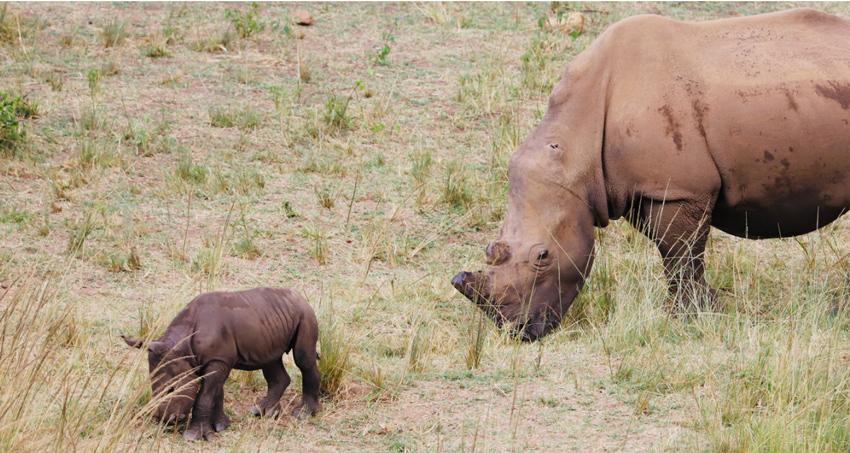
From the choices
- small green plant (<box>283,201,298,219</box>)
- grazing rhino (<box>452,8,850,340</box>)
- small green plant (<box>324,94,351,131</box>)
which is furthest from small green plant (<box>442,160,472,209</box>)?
grazing rhino (<box>452,8,850,340</box>)

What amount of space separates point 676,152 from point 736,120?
412mm

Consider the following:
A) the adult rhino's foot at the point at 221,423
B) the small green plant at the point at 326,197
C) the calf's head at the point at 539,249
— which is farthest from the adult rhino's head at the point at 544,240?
the small green plant at the point at 326,197

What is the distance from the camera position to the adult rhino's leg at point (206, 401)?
4312mm

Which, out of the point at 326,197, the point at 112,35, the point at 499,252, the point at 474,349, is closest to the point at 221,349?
the point at 474,349

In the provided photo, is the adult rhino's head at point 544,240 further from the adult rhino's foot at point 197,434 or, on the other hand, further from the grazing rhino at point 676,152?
the adult rhino's foot at point 197,434

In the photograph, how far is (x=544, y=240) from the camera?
588 centimetres

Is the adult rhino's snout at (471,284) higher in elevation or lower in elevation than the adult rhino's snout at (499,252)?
lower

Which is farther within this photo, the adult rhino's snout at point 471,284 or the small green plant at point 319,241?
the small green plant at point 319,241

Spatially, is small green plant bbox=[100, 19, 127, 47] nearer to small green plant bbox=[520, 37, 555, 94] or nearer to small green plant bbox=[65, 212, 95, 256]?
small green plant bbox=[65, 212, 95, 256]

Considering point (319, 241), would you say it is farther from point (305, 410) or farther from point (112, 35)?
point (112, 35)

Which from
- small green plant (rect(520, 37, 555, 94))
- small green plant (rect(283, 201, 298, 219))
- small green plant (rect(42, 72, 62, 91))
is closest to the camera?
small green plant (rect(283, 201, 298, 219))

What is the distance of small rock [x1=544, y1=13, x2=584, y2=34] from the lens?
11.1 meters

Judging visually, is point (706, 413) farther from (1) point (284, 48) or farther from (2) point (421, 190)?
(1) point (284, 48)

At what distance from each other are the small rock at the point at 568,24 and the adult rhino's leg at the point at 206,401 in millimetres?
7689
